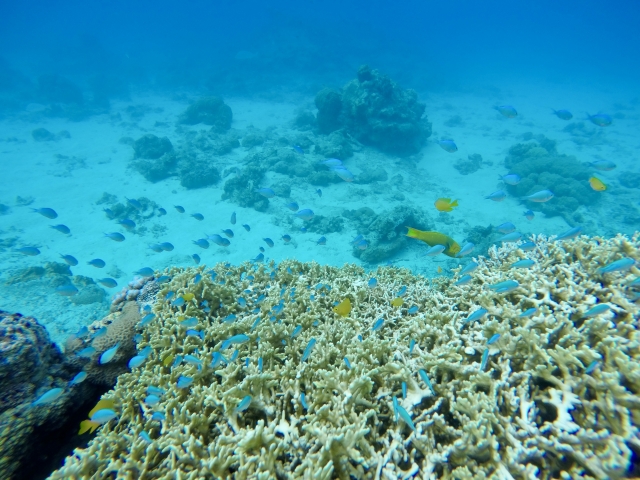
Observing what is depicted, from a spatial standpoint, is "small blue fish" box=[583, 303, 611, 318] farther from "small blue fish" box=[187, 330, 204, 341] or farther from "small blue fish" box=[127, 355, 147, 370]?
"small blue fish" box=[127, 355, 147, 370]

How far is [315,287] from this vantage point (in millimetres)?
5230

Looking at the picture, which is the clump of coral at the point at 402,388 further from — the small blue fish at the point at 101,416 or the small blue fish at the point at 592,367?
the small blue fish at the point at 101,416

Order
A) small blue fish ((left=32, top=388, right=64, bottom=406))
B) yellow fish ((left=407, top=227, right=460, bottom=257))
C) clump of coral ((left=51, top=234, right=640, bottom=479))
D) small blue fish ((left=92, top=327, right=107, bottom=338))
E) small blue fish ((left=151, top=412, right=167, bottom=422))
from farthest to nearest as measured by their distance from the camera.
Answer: yellow fish ((left=407, top=227, right=460, bottom=257)) → small blue fish ((left=92, top=327, right=107, bottom=338)) → small blue fish ((left=32, top=388, right=64, bottom=406)) → small blue fish ((left=151, top=412, right=167, bottom=422)) → clump of coral ((left=51, top=234, right=640, bottom=479))

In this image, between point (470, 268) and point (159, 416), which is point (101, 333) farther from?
point (470, 268)

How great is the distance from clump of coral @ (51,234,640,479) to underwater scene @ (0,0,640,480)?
2 centimetres

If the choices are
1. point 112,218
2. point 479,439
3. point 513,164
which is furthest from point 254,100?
point 479,439

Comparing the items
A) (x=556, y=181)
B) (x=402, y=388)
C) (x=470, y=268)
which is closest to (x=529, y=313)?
(x=470, y=268)

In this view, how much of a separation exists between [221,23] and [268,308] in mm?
91715

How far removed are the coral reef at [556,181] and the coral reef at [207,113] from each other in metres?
21.7

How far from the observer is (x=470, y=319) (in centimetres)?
367

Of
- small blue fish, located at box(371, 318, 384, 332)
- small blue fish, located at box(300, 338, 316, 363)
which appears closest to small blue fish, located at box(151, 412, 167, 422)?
small blue fish, located at box(300, 338, 316, 363)

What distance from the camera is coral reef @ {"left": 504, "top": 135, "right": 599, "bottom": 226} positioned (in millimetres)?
14865

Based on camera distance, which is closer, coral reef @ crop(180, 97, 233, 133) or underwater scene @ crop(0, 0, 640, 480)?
underwater scene @ crop(0, 0, 640, 480)

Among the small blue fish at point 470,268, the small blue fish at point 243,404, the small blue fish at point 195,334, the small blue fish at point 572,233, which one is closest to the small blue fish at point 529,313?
the small blue fish at point 470,268
